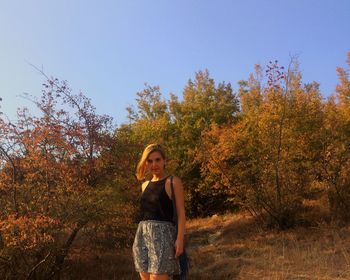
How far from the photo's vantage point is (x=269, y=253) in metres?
8.81

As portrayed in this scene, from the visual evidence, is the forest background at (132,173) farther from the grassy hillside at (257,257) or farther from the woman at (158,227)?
the woman at (158,227)

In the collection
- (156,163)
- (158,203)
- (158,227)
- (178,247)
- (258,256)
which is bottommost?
(258,256)

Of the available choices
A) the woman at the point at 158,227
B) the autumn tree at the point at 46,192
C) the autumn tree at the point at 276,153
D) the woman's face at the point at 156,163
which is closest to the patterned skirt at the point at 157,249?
the woman at the point at 158,227

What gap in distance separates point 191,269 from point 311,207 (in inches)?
212

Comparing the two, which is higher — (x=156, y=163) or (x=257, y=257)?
(x=156, y=163)

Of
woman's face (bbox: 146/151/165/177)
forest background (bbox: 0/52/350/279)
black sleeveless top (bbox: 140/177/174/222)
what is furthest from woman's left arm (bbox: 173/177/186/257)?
forest background (bbox: 0/52/350/279)

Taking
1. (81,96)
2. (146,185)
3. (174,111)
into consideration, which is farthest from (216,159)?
(174,111)

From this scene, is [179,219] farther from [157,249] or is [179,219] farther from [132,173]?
[132,173]

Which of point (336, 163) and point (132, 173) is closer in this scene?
point (132, 173)

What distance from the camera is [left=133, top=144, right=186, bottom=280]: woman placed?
372 cm

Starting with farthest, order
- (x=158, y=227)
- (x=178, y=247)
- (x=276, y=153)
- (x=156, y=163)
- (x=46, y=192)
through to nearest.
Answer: (x=276, y=153) → (x=46, y=192) → (x=156, y=163) → (x=158, y=227) → (x=178, y=247)

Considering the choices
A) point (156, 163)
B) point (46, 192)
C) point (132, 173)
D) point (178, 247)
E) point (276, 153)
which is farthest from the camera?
point (276, 153)

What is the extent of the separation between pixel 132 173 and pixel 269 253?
333 cm

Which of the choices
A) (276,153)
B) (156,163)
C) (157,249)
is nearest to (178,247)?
(157,249)
